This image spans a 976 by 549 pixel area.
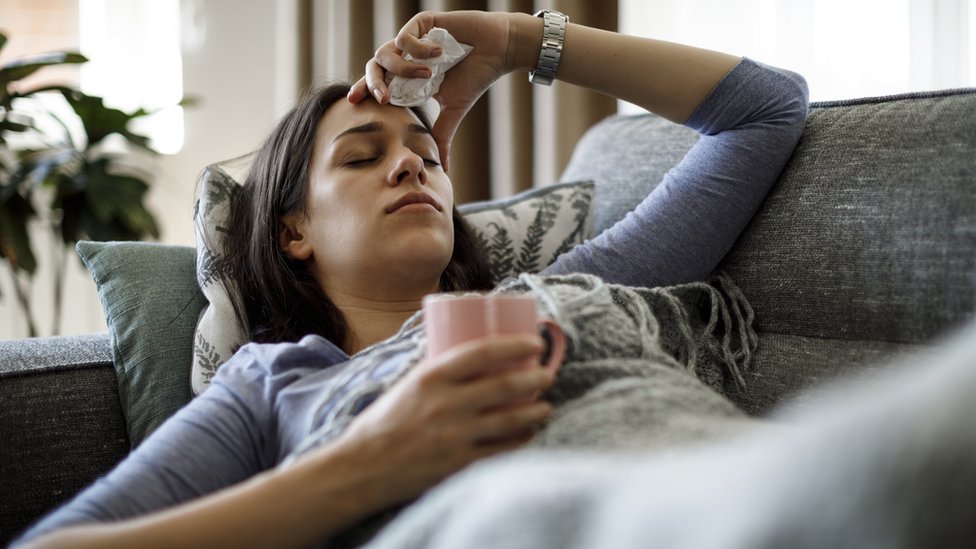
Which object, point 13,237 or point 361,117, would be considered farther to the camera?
point 13,237

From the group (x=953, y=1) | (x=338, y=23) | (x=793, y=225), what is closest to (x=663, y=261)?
(x=793, y=225)

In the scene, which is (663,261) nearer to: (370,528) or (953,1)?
(370,528)

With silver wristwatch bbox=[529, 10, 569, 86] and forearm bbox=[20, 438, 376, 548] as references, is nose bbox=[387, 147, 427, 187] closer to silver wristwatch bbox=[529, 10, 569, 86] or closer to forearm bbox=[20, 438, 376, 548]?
silver wristwatch bbox=[529, 10, 569, 86]

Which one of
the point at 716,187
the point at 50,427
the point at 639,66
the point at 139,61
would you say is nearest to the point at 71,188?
the point at 139,61

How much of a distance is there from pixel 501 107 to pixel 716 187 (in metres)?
1.37

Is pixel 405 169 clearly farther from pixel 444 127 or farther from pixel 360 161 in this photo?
pixel 444 127

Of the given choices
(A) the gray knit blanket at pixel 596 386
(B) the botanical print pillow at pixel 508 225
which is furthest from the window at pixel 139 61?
(A) the gray knit blanket at pixel 596 386

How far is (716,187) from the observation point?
1.18m

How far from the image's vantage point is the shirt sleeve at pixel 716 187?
1171 mm

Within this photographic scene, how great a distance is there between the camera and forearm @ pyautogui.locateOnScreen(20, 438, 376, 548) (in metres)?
0.68

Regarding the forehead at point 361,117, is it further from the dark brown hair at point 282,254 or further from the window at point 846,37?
the window at point 846,37

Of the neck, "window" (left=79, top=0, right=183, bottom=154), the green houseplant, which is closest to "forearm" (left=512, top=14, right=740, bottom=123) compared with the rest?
the neck

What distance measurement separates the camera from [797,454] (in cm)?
49

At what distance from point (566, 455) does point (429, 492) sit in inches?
5.1
